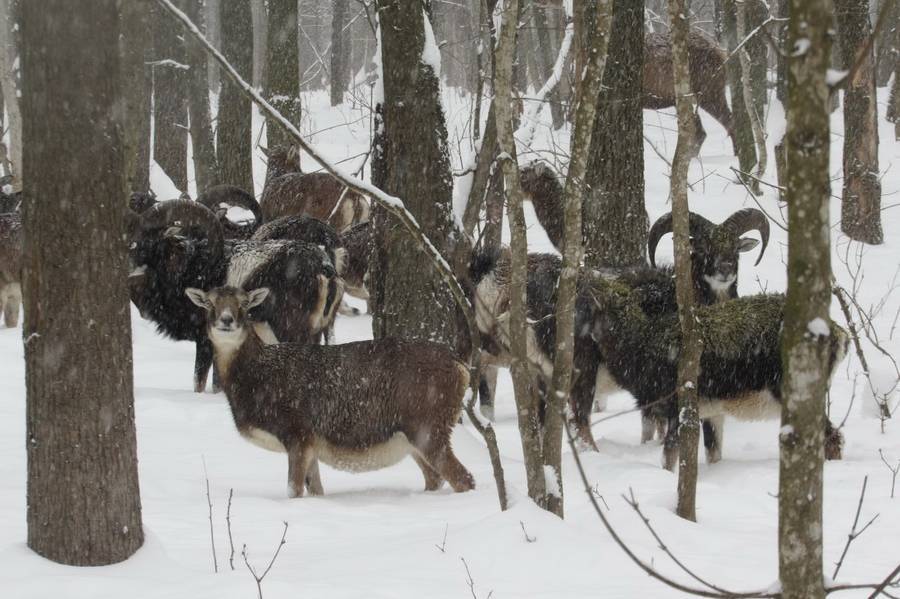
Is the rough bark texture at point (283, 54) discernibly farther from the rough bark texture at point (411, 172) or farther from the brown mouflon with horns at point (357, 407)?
the brown mouflon with horns at point (357, 407)

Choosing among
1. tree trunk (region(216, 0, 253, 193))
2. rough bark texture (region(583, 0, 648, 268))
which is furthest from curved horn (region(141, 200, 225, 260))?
tree trunk (region(216, 0, 253, 193))

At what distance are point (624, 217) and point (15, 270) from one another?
7.59 meters

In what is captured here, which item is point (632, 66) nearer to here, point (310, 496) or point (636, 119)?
point (636, 119)

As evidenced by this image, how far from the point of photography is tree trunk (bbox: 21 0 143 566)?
4410mm

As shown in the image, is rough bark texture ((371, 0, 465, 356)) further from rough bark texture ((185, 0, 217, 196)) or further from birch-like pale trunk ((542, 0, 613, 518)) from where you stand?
rough bark texture ((185, 0, 217, 196))

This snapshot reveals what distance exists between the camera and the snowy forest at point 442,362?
4.38 meters

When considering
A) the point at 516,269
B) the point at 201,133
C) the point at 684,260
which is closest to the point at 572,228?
the point at 516,269

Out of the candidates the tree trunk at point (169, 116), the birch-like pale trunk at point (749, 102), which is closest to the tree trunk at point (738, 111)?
the birch-like pale trunk at point (749, 102)

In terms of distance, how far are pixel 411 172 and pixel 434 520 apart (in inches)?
120

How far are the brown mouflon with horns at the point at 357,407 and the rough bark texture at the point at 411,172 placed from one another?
893 millimetres

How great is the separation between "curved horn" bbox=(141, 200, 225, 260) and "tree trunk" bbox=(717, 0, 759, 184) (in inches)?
398

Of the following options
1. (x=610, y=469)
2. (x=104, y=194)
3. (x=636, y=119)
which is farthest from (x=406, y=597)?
(x=636, y=119)

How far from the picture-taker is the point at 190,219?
1091 centimetres

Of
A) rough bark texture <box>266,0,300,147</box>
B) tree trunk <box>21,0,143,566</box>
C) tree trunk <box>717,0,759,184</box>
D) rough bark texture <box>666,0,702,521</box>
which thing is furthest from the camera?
tree trunk <box>717,0,759,184</box>
